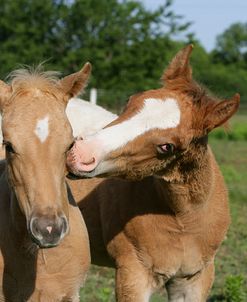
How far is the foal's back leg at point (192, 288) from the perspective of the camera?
4861 millimetres

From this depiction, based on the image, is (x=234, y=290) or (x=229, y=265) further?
(x=229, y=265)

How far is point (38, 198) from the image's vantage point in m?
3.57

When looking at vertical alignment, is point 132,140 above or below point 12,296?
above

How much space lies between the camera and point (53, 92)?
4.04 m

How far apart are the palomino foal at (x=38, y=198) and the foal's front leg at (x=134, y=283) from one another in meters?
0.33

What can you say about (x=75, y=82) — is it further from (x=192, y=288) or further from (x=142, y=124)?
(x=192, y=288)

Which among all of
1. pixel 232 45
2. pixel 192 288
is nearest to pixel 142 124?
pixel 192 288

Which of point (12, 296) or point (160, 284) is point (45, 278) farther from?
point (160, 284)

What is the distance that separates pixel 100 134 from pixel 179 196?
2.82ft

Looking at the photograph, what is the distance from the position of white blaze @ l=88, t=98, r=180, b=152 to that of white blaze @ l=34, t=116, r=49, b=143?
355 millimetres

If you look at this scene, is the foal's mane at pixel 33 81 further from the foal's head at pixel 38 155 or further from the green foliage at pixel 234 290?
the green foliage at pixel 234 290

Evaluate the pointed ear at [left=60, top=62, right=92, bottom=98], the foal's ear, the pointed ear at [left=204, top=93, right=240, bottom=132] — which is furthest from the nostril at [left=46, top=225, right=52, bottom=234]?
the pointed ear at [left=204, top=93, right=240, bottom=132]

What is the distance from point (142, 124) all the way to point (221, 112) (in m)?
0.51

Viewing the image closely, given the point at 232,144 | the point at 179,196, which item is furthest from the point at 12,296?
the point at 232,144
